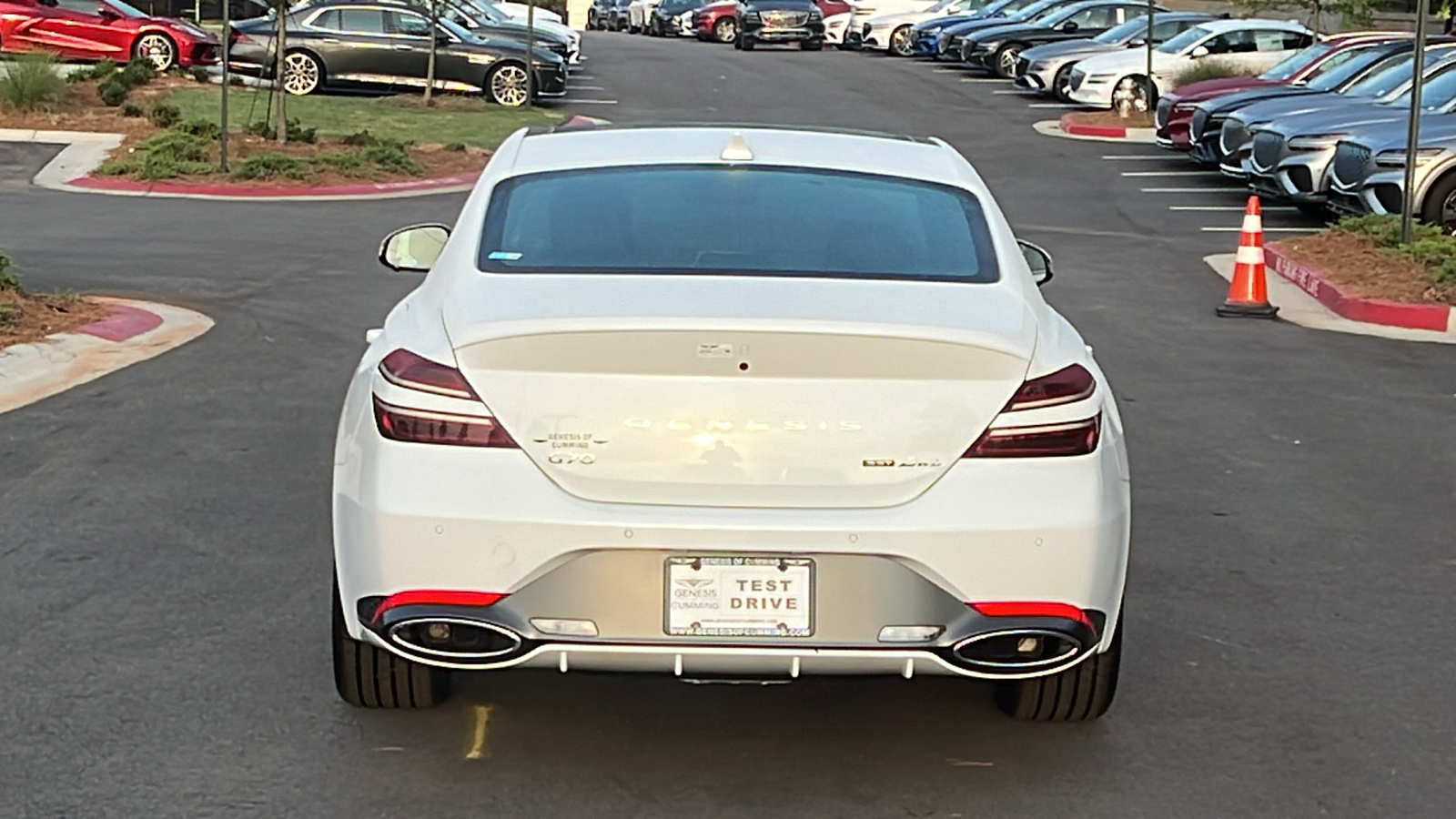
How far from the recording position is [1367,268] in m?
14.4

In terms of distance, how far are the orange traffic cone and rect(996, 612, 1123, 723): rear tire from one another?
27.4 ft

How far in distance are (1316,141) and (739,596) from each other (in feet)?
49.7

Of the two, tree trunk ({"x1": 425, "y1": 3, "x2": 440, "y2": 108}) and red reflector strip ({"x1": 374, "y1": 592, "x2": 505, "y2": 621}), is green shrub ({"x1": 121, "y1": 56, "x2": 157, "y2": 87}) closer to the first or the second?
tree trunk ({"x1": 425, "y1": 3, "x2": 440, "y2": 108})

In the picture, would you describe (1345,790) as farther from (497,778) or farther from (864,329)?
(497,778)

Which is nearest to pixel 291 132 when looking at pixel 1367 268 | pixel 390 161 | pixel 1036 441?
pixel 390 161

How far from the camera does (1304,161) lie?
60.4 feet

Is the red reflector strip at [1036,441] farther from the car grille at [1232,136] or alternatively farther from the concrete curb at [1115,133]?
the concrete curb at [1115,133]

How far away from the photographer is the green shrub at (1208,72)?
2992cm

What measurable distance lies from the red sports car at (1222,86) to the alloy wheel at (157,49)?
15.5 meters

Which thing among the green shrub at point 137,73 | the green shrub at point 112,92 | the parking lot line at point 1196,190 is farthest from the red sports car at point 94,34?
the parking lot line at point 1196,190

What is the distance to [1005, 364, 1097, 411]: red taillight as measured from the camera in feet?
15.2

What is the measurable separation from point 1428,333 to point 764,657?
9251 mm

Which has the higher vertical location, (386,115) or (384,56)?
(384,56)

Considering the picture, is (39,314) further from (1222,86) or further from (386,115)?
(1222,86)
